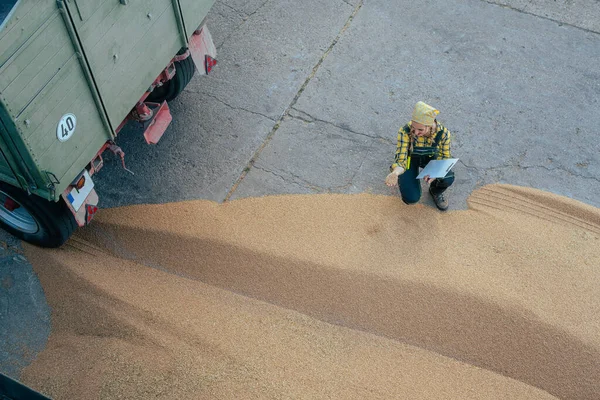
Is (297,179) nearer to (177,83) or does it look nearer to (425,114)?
(425,114)

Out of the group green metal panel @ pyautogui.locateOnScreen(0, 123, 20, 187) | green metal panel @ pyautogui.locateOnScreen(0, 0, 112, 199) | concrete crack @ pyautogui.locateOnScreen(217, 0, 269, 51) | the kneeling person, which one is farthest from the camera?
concrete crack @ pyautogui.locateOnScreen(217, 0, 269, 51)

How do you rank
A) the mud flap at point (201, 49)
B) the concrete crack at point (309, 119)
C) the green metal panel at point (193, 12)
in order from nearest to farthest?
the green metal panel at point (193, 12)
the mud flap at point (201, 49)
the concrete crack at point (309, 119)

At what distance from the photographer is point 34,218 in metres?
5.75

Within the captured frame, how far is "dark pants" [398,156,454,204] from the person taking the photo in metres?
6.49

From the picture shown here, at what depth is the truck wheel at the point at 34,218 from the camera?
5605 mm

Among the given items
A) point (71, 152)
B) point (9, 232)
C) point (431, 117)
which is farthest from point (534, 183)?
point (9, 232)

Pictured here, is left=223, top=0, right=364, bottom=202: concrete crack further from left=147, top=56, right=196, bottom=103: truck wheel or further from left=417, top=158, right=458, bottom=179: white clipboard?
left=417, top=158, right=458, bottom=179: white clipboard

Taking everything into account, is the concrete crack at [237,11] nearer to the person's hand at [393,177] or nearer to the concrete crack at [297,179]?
the concrete crack at [297,179]

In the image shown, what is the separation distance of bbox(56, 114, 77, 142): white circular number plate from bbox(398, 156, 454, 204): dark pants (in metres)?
3.31

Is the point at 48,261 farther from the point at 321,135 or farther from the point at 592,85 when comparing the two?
the point at 592,85

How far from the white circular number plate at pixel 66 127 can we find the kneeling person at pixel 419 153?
2.99m

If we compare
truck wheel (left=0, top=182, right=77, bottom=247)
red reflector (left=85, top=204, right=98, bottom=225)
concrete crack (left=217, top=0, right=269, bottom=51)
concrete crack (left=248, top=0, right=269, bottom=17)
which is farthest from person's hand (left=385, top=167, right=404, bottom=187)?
concrete crack (left=248, top=0, right=269, bottom=17)

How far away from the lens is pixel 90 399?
4922 millimetres

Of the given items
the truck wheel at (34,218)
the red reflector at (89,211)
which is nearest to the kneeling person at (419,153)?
the red reflector at (89,211)
